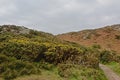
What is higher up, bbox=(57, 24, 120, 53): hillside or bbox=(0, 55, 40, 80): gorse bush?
bbox=(57, 24, 120, 53): hillside

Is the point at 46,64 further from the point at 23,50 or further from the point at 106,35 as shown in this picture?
the point at 106,35

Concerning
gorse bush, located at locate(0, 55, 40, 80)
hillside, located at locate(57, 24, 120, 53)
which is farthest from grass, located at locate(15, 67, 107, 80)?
hillside, located at locate(57, 24, 120, 53)

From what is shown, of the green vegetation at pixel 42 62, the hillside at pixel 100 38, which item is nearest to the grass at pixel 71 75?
the green vegetation at pixel 42 62

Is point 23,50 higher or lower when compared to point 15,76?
higher

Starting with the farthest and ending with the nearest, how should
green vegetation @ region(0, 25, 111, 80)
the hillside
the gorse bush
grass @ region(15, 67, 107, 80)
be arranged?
the hillside
green vegetation @ region(0, 25, 111, 80)
grass @ region(15, 67, 107, 80)
the gorse bush

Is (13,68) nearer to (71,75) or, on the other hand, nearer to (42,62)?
(42,62)

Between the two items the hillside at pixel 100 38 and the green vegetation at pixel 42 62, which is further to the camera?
the hillside at pixel 100 38

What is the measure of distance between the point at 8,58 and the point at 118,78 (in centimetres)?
882

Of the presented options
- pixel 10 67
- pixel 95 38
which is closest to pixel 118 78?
pixel 10 67

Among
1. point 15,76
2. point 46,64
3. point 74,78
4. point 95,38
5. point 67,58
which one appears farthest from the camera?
point 95,38

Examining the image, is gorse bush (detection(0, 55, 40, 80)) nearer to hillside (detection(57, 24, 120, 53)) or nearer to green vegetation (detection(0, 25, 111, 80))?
green vegetation (detection(0, 25, 111, 80))

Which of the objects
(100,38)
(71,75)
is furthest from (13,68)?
(100,38)

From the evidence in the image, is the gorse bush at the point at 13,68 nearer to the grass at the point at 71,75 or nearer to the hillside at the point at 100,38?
the grass at the point at 71,75

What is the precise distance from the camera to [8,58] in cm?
1675
